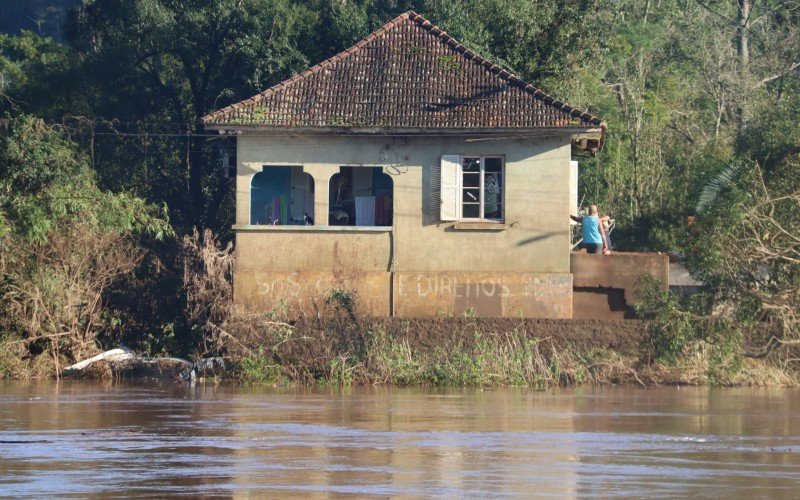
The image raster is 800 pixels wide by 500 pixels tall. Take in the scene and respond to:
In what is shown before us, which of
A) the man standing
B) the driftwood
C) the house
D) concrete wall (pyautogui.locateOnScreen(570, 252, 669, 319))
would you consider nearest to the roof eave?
the house

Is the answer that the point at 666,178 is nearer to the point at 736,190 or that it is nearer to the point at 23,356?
the point at 736,190

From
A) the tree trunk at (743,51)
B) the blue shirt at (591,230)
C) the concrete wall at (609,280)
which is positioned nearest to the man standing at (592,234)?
the blue shirt at (591,230)

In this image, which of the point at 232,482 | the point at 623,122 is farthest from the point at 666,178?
the point at 232,482

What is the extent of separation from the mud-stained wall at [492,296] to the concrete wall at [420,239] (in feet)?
0.07

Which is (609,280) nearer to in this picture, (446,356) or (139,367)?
(446,356)

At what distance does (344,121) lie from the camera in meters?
25.4

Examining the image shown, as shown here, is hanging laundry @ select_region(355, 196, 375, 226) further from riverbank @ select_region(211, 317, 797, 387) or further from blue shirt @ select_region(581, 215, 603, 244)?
blue shirt @ select_region(581, 215, 603, 244)

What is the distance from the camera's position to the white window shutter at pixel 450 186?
25547mm

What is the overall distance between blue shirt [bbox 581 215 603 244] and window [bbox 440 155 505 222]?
1.78m

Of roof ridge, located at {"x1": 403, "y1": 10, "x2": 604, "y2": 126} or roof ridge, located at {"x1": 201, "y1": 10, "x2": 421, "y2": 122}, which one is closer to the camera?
roof ridge, located at {"x1": 403, "y1": 10, "x2": 604, "y2": 126}

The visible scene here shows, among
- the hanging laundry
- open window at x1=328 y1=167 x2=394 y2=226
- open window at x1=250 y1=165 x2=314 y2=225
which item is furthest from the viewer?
open window at x1=250 y1=165 x2=314 y2=225

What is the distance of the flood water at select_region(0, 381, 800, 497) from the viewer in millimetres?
12164

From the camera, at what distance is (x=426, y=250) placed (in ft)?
84.4

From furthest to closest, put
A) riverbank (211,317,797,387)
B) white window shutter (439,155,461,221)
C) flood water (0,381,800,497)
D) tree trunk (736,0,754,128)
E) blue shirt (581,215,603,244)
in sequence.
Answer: tree trunk (736,0,754,128)
blue shirt (581,215,603,244)
white window shutter (439,155,461,221)
riverbank (211,317,797,387)
flood water (0,381,800,497)
